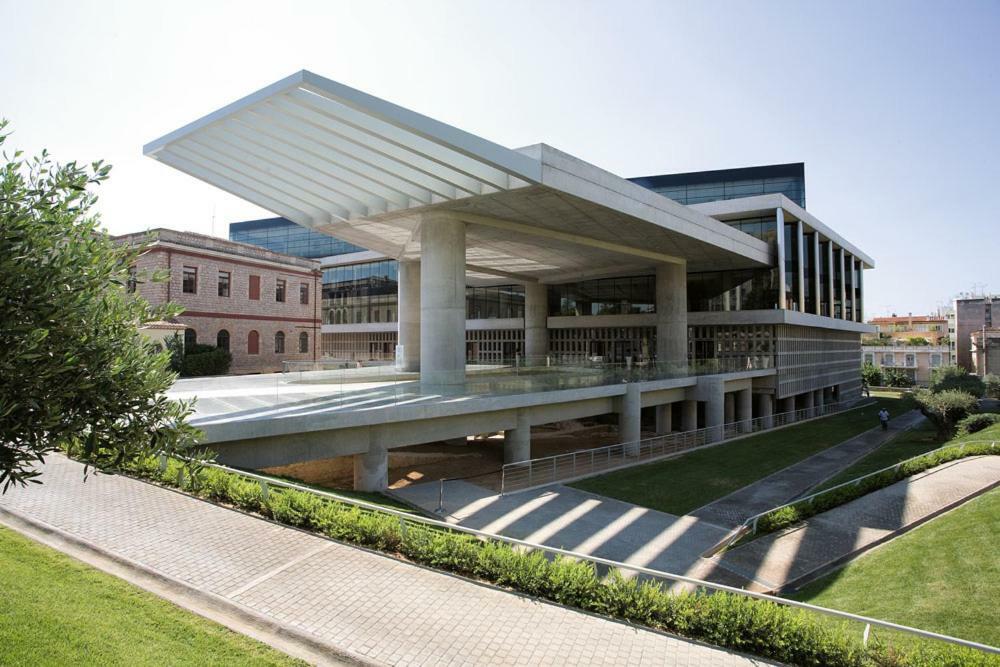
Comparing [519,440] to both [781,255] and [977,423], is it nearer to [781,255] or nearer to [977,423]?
[977,423]

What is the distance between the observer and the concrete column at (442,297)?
843 inches

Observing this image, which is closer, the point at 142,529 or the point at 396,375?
the point at 142,529

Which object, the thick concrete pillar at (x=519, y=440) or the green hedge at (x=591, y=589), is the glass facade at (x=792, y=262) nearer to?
the thick concrete pillar at (x=519, y=440)

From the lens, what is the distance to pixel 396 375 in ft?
77.1

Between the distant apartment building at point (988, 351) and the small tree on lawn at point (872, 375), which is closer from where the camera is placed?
the distant apartment building at point (988, 351)

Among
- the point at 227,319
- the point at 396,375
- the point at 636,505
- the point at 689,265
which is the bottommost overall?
the point at 636,505

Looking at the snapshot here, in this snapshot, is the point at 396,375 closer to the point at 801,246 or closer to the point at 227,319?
the point at 227,319

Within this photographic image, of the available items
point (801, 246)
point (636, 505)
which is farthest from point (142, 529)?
point (801, 246)

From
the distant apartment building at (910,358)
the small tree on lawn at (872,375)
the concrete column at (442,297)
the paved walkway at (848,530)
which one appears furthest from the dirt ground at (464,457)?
the distant apartment building at (910,358)

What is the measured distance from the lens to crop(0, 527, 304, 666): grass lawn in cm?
562

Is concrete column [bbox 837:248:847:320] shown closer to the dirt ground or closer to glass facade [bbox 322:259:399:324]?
the dirt ground

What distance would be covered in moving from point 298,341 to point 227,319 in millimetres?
5298

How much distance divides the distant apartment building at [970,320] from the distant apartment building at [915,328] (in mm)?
21633

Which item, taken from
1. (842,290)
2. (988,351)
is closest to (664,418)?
(842,290)
